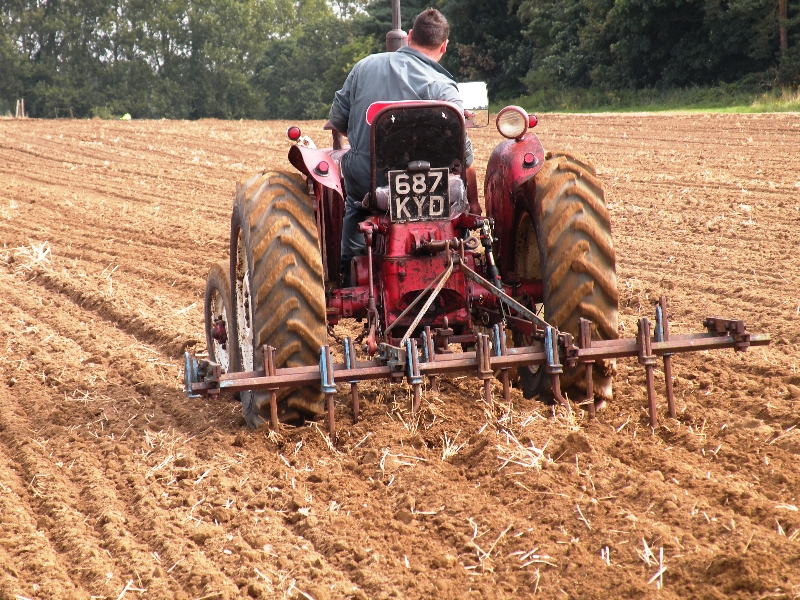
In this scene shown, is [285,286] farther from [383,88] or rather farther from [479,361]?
[383,88]

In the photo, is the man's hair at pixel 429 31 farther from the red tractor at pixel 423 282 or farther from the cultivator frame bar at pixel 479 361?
the cultivator frame bar at pixel 479 361

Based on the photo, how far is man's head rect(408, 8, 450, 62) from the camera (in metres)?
5.01

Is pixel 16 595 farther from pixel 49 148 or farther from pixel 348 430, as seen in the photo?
pixel 49 148

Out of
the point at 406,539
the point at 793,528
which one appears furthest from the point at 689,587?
the point at 406,539

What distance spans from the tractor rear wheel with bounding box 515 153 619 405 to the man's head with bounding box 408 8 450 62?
3.15ft

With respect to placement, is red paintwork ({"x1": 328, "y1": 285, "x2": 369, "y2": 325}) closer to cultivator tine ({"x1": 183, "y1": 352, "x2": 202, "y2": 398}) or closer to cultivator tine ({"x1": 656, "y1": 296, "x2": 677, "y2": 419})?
cultivator tine ({"x1": 183, "y1": 352, "x2": 202, "y2": 398})

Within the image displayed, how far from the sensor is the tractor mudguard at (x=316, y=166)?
4.57 meters

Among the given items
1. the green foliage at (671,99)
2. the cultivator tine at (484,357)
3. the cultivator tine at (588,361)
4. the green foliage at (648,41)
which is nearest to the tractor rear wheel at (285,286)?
the cultivator tine at (484,357)

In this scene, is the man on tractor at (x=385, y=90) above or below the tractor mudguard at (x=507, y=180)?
above

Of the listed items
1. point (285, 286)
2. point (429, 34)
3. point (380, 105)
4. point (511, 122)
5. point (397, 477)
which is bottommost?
point (397, 477)

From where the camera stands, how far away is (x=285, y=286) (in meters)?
4.41

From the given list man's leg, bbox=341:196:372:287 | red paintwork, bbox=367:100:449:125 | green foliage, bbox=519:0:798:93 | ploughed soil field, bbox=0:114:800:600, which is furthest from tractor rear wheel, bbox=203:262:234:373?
green foliage, bbox=519:0:798:93

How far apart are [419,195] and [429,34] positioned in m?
0.91

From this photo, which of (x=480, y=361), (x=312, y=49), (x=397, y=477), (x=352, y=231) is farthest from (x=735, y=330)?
(x=312, y=49)
